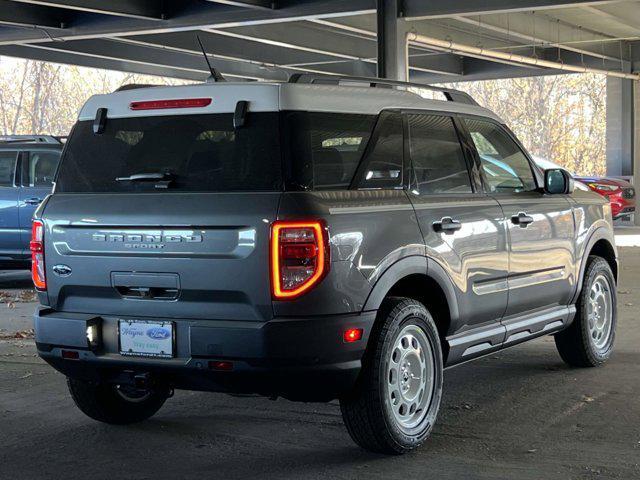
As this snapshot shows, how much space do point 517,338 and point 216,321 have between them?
7.94 feet

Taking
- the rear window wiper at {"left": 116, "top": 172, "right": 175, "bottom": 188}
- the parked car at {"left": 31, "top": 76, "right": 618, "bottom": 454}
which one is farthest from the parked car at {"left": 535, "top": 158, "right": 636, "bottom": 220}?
the rear window wiper at {"left": 116, "top": 172, "right": 175, "bottom": 188}

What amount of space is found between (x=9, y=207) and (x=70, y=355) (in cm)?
917

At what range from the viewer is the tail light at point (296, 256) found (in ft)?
15.9

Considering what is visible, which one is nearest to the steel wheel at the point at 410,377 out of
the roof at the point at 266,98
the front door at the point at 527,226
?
the front door at the point at 527,226

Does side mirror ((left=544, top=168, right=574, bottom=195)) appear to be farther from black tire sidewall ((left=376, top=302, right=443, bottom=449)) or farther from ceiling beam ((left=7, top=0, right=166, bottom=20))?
ceiling beam ((left=7, top=0, right=166, bottom=20))

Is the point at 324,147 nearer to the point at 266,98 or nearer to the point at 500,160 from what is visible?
the point at 266,98

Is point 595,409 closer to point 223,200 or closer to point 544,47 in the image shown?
point 223,200

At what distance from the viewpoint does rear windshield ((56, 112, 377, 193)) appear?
504 cm

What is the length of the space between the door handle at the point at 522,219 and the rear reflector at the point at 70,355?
276cm

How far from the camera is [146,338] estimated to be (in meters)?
5.18

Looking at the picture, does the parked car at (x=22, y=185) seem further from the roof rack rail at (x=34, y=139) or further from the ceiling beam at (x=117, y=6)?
the ceiling beam at (x=117, y=6)

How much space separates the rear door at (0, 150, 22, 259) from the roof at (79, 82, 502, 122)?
876 centimetres

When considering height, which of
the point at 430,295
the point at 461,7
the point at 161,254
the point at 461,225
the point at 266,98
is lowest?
the point at 430,295

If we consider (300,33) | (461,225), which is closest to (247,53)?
(300,33)
